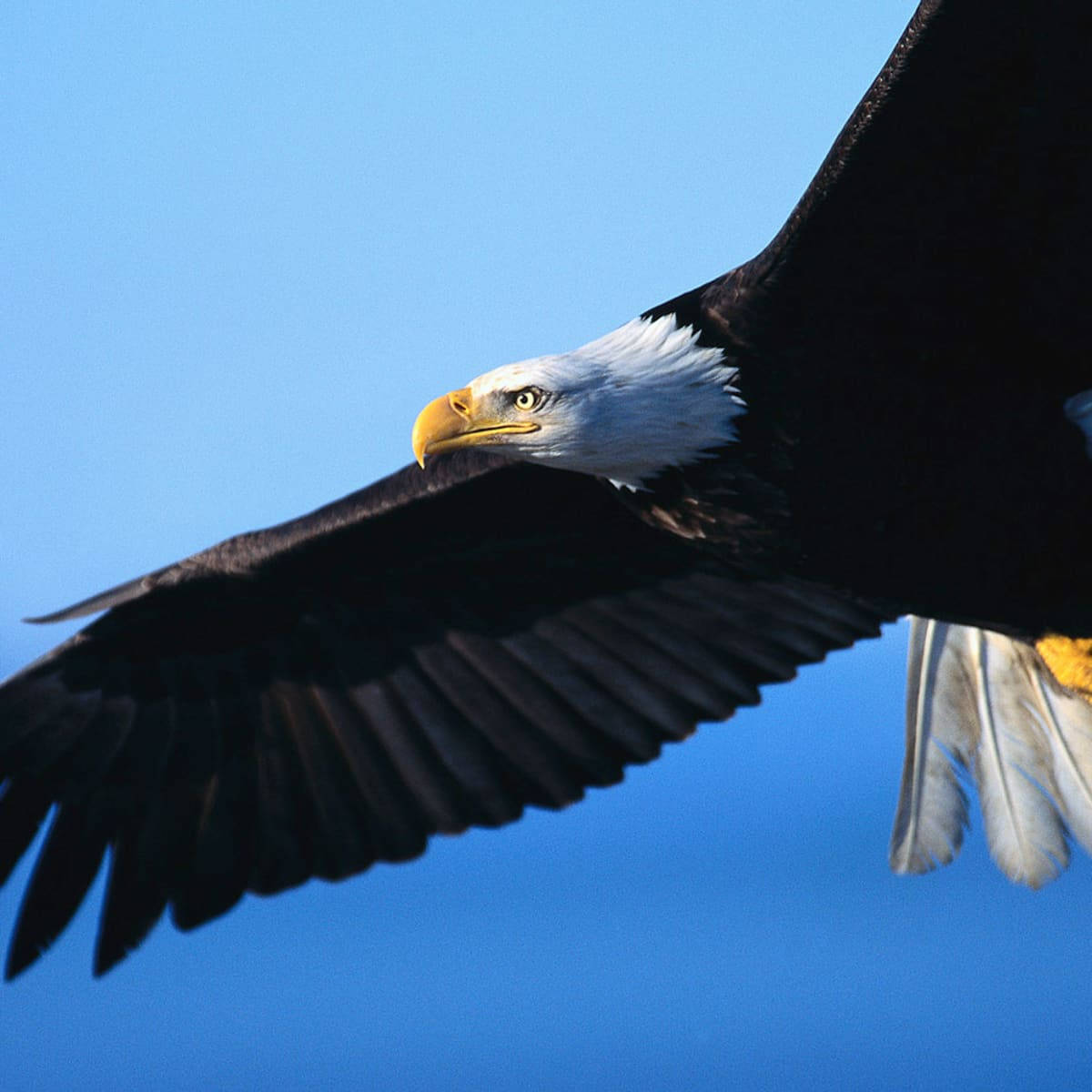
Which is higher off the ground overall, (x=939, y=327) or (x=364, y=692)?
(x=364, y=692)

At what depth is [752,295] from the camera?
355cm

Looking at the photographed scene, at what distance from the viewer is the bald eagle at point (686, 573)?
347 centimetres

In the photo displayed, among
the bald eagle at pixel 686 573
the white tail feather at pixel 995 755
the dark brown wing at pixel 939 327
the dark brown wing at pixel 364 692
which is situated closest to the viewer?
the dark brown wing at pixel 939 327

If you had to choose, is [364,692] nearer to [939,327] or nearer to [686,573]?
[686,573]

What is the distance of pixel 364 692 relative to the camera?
4.81 metres

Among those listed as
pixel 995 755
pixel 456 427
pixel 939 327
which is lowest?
pixel 995 755

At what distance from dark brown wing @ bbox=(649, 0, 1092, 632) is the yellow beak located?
1.58 feet

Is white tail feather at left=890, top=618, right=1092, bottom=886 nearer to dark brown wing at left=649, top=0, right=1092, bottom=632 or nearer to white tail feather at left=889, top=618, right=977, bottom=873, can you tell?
white tail feather at left=889, top=618, right=977, bottom=873

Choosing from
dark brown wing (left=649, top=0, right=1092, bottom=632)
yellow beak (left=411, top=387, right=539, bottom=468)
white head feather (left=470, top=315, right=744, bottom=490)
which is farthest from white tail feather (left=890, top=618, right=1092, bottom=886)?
yellow beak (left=411, top=387, right=539, bottom=468)

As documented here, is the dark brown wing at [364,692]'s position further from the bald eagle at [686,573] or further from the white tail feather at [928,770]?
the white tail feather at [928,770]

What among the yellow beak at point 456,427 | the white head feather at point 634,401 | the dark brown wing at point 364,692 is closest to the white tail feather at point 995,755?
the dark brown wing at point 364,692

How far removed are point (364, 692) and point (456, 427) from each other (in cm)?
132

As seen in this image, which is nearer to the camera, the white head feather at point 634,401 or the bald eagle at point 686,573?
the bald eagle at point 686,573

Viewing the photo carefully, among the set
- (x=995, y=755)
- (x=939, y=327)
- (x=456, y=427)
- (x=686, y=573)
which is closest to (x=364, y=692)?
(x=686, y=573)
